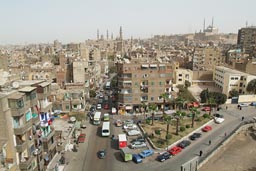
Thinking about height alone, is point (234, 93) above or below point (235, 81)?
below

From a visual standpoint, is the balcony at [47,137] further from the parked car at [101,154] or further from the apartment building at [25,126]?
the parked car at [101,154]

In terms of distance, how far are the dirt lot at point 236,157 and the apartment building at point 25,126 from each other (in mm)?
23180

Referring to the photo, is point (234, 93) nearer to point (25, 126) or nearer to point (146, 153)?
point (146, 153)

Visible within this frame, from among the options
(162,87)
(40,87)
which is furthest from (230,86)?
(40,87)

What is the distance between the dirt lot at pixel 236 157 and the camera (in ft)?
105

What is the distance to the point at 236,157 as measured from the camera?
116 feet

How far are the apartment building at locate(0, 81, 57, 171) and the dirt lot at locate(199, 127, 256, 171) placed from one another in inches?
913

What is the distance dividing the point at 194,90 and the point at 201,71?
12.1 meters

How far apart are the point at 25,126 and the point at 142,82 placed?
36351mm

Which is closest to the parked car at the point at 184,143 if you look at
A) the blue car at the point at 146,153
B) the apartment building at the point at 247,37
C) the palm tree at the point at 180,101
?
the blue car at the point at 146,153

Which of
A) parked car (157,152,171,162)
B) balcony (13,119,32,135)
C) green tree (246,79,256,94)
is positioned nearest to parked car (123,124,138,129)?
parked car (157,152,171,162)

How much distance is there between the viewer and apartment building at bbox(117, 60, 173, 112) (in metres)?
54.0

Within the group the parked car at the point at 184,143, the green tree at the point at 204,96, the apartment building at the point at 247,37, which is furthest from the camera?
the apartment building at the point at 247,37

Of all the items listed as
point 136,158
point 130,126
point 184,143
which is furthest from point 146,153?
point 130,126
